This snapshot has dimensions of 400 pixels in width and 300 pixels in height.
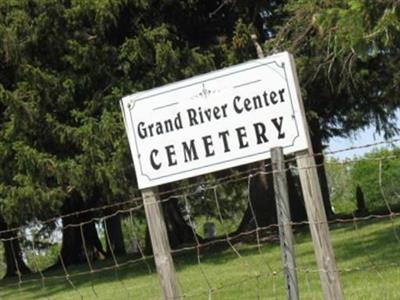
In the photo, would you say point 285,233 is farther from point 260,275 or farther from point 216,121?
point 260,275

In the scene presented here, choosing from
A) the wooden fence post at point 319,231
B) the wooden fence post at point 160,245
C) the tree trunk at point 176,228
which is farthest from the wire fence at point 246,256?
the wooden fence post at point 160,245

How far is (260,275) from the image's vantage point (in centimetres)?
863

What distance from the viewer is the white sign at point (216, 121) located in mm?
5289

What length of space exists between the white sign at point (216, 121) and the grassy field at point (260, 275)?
7.61 feet

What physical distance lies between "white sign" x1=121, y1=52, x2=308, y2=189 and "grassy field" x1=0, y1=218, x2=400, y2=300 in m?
2.32

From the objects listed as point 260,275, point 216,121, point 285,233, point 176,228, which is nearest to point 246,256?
point 260,275

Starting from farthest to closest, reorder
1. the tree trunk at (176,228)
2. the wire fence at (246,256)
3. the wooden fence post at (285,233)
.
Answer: the tree trunk at (176,228) → the wire fence at (246,256) → the wooden fence post at (285,233)

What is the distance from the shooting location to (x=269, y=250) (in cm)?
1836

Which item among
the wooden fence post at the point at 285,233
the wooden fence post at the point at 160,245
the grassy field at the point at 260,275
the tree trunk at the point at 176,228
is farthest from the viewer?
the tree trunk at the point at 176,228

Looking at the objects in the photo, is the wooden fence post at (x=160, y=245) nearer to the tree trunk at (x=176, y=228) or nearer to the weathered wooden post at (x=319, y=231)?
the weathered wooden post at (x=319, y=231)

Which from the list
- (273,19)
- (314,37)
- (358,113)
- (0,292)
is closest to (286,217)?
(314,37)

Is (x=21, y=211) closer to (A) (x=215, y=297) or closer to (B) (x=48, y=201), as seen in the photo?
(B) (x=48, y=201)

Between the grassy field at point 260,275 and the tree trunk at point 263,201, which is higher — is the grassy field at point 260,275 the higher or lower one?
the lower one

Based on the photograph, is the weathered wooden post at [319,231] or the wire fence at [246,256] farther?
the wire fence at [246,256]
